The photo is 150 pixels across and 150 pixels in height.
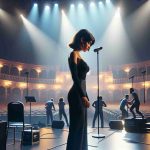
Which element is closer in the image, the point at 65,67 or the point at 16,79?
the point at 16,79

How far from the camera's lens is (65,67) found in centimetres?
4134

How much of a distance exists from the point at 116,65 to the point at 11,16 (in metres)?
19.2

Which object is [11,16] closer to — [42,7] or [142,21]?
[42,7]

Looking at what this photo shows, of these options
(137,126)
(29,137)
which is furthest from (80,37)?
(137,126)

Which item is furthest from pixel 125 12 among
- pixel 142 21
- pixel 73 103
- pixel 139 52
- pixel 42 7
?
pixel 73 103

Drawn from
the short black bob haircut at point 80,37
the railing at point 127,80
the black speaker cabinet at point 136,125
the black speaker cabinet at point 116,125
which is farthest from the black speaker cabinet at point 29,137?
the railing at point 127,80

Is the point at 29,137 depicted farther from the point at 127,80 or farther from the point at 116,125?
the point at 127,80

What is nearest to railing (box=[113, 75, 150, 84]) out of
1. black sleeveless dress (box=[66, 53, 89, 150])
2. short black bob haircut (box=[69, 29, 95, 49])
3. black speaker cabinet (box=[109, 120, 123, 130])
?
black speaker cabinet (box=[109, 120, 123, 130])

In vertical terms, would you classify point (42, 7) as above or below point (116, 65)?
above

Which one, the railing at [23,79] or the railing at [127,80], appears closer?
the railing at [23,79]

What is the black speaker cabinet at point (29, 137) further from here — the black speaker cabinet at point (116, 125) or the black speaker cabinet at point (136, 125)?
the black speaker cabinet at point (116, 125)

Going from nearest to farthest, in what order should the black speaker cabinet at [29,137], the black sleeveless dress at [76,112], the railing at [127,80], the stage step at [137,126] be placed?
1. the black sleeveless dress at [76,112]
2. the black speaker cabinet at [29,137]
3. the stage step at [137,126]
4. the railing at [127,80]

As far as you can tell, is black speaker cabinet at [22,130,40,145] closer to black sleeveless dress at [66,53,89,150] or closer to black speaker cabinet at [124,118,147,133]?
black sleeveless dress at [66,53,89,150]

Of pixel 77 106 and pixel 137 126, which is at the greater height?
pixel 77 106
